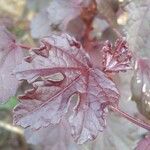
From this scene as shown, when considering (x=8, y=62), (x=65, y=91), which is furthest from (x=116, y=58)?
(x=8, y=62)

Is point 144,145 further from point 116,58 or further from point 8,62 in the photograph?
point 8,62

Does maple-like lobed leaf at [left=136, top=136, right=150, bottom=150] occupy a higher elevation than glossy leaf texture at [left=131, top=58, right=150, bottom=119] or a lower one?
lower

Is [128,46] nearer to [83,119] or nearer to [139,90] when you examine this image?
[139,90]

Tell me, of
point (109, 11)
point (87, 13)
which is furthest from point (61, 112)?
point (87, 13)

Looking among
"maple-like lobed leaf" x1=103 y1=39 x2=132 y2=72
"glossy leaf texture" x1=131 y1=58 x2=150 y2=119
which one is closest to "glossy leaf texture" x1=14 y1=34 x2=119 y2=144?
"maple-like lobed leaf" x1=103 y1=39 x2=132 y2=72

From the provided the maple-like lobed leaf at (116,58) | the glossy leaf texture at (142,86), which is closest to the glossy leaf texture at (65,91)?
the maple-like lobed leaf at (116,58)

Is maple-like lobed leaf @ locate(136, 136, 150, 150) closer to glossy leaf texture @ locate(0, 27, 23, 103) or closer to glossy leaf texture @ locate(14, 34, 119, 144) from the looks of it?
glossy leaf texture @ locate(14, 34, 119, 144)
